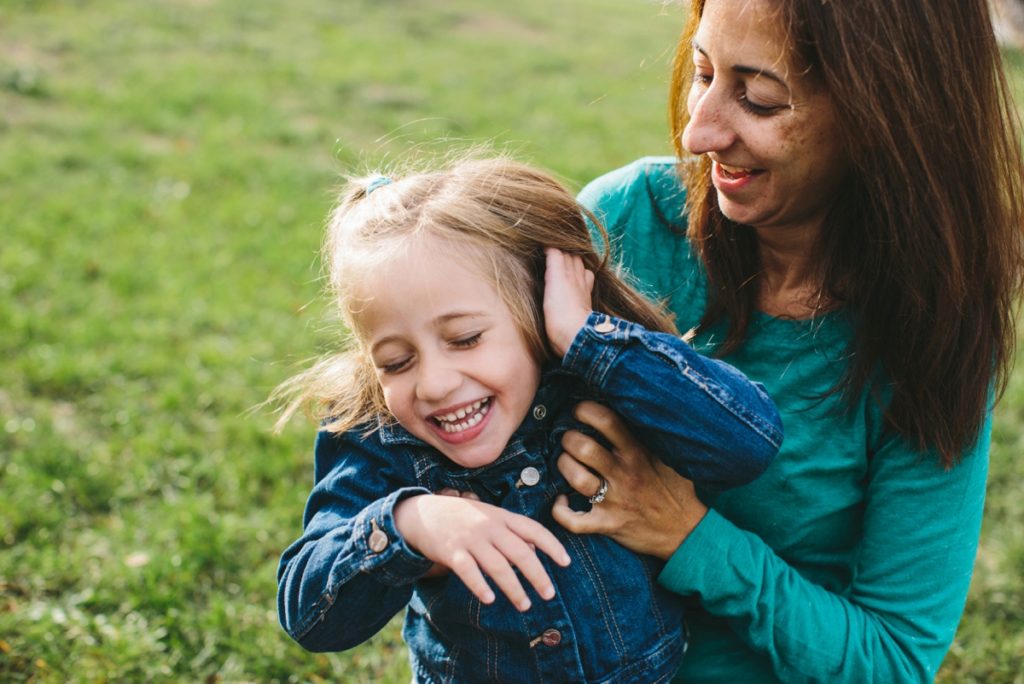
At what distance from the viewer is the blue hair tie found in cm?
223

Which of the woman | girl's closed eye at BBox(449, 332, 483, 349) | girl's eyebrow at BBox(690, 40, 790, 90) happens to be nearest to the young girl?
girl's closed eye at BBox(449, 332, 483, 349)

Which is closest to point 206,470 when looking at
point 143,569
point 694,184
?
point 143,569

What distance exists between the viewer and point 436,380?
194 centimetres

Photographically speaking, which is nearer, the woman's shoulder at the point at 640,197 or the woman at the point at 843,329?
the woman at the point at 843,329

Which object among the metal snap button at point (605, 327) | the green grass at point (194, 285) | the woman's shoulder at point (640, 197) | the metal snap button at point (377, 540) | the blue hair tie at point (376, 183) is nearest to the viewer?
the metal snap button at point (377, 540)

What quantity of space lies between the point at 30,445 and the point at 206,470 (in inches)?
26.3

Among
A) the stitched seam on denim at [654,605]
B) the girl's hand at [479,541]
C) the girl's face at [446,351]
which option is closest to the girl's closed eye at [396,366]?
the girl's face at [446,351]

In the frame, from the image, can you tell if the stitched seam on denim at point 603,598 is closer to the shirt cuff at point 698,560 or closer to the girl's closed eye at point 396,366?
the shirt cuff at point 698,560

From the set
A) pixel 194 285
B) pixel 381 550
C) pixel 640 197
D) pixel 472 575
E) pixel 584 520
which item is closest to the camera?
pixel 472 575

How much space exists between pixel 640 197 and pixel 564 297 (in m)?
0.56

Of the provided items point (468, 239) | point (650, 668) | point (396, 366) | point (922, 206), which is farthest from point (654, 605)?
point (922, 206)

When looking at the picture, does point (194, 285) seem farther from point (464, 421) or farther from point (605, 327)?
point (605, 327)

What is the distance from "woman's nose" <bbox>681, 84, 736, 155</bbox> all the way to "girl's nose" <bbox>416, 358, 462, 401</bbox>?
0.66 m

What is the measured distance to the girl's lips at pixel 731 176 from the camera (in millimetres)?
2100
